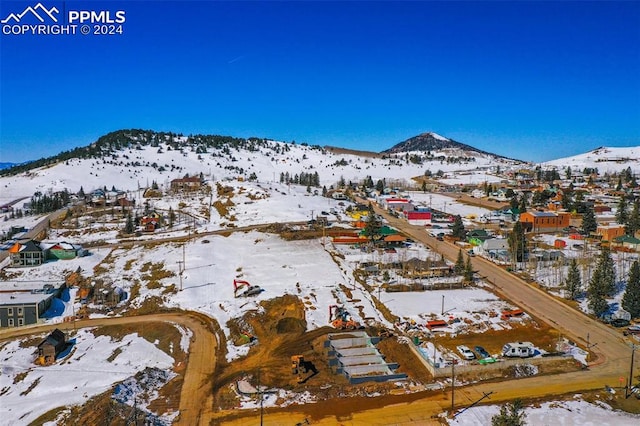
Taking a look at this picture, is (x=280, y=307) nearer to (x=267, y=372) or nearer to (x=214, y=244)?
(x=267, y=372)

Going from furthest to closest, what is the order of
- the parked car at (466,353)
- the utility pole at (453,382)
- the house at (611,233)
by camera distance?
1. the house at (611,233)
2. the parked car at (466,353)
3. the utility pole at (453,382)

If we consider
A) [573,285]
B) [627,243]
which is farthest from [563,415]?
[627,243]

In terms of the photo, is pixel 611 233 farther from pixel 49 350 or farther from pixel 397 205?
pixel 49 350

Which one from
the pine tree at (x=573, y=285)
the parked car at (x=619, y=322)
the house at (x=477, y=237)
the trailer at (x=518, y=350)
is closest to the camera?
the trailer at (x=518, y=350)

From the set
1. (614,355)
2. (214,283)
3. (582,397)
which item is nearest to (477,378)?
(582,397)

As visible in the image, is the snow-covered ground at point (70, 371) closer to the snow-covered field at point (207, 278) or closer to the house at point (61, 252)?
the snow-covered field at point (207, 278)

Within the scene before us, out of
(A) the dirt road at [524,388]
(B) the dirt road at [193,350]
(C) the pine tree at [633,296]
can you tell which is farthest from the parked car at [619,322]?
(B) the dirt road at [193,350]
